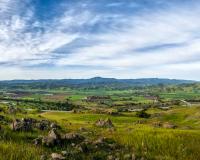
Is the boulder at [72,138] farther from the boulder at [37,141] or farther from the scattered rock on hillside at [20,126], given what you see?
the scattered rock on hillside at [20,126]

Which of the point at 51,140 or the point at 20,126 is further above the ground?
the point at 20,126

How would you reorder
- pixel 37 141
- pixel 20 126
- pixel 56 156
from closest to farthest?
pixel 56 156
pixel 37 141
pixel 20 126

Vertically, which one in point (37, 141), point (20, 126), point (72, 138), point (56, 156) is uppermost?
point (20, 126)

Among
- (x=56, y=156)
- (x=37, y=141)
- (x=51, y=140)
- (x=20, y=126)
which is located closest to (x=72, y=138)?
(x=51, y=140)

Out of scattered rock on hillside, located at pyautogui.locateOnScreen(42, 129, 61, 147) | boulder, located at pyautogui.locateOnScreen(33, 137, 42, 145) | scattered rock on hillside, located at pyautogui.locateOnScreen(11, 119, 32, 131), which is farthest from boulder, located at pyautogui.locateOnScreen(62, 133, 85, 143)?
scattered rock on hillside, located at pyautogui.locateOnScreen(11, 119, 32, 131)

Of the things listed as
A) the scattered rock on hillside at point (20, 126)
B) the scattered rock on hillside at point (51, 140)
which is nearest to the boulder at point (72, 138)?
the scattered rock on hillside at point (51, 140)

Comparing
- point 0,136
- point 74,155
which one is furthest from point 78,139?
point 0,136

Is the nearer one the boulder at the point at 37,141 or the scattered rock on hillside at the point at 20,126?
the boulder at the point at 37,141

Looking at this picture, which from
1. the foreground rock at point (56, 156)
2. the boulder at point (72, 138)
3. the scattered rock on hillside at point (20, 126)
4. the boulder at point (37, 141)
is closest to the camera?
the foreground rock at point (56, 156)

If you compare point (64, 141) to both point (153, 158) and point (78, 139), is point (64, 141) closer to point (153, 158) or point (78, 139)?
point (78, 139)

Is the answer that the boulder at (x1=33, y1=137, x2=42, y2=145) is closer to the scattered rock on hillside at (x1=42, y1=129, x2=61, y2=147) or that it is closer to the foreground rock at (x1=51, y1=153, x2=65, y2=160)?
the scattered rock on hillside at (x1=42, y1=129, x2=61, y2=147)

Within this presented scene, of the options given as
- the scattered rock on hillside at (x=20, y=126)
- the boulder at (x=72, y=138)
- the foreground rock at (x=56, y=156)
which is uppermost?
the scattered rock on hillside at (x=20, y=126)

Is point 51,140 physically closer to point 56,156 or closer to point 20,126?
point 56,156

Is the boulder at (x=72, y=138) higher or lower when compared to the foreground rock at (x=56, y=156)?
higher
